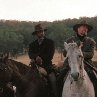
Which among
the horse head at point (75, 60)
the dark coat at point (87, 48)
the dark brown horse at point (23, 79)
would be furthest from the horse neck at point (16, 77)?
the horse head at point (75, 60)

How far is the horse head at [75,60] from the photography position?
10070 millimetres

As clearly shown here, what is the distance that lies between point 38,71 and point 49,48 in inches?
45.0

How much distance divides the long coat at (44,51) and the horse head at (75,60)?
11.4 feet

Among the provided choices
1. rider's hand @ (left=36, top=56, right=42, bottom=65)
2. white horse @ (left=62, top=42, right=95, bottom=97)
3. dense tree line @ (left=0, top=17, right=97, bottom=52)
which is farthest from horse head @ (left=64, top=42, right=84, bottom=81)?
dense tree line @ (left=0, top=17, right=97, bottom=52)

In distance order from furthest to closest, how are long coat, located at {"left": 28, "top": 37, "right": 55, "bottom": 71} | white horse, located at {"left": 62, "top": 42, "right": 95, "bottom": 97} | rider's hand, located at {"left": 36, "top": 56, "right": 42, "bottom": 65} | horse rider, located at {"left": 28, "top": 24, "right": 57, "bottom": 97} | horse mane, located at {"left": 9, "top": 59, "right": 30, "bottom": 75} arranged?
long coat, located at {"left": 28, "top": 37, "right": 55, "bottom": 71} → horse rider, located at {"left": 28, "top": 24, "right": 57, "bottom": 97} → rider's hand, located at {"left": 36, "top": 56, "right": 42, "bottom": 65} → horse mane, located at {"left": 9, "top": 59, "right": 30, "bottom": 75} → white horse, located at {"left": 62, "top": 42, "right": 95, "bottom": 97}

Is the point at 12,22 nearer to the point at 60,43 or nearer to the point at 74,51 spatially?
the point at 60,43

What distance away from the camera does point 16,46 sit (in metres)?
79.6

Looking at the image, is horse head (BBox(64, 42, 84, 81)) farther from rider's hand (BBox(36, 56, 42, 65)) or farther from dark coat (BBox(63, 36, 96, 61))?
rider's hand (BBox(36, 56, 42, 65))

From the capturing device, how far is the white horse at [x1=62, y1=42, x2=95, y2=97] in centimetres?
1023

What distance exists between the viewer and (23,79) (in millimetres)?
13297

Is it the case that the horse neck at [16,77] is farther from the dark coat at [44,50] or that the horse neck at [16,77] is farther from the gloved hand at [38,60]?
the dark coat at [44,50]

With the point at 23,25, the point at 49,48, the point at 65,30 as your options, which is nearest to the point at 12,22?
the point at 23,25

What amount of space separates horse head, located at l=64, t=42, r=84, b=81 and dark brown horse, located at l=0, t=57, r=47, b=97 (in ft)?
9.02

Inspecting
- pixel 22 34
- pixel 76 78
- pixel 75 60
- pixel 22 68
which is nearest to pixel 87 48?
pixel 75 60
